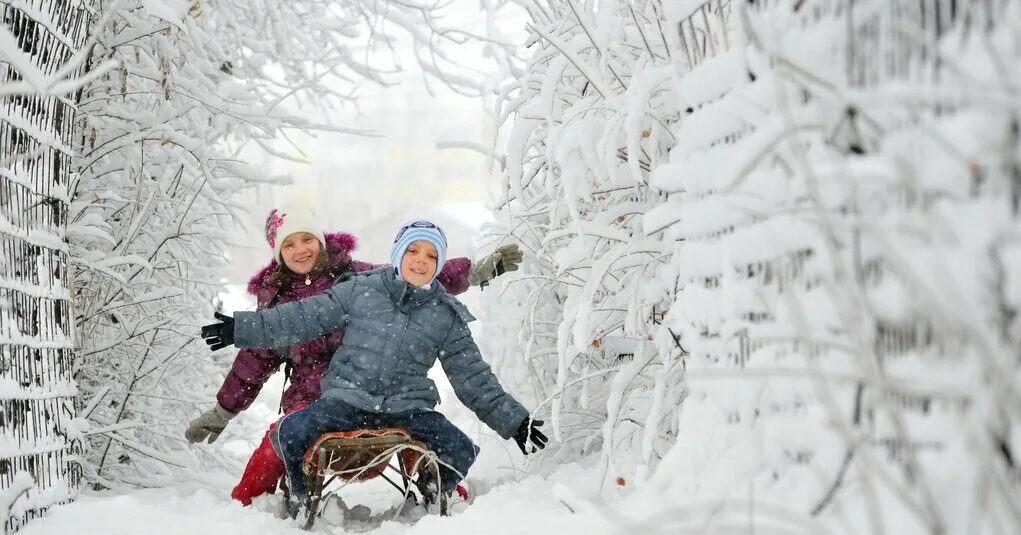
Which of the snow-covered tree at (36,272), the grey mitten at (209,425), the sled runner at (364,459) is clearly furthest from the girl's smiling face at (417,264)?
the snow-covered tree at (36,272)

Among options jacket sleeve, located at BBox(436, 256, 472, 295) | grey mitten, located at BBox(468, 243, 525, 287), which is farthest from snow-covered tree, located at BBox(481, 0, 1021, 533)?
jacket sleeve, located at BBox(436, 256, 472, 295)

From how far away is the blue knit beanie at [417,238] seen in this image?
373 centimetres

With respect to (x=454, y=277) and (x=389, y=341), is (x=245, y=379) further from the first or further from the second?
(x=454, y=277)

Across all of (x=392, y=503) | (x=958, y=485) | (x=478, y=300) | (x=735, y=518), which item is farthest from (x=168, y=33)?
(x=478, y=300)

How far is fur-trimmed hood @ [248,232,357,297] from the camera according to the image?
14.3 ft

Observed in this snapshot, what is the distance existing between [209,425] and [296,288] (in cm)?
74

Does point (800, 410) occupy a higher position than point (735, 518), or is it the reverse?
point (800, 410)

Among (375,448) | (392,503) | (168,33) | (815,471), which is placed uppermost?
(168,33)

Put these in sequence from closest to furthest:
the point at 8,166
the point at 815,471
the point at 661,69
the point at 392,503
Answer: the point at 815,471 → the point at 661,69 → the point at 8,166 → the point at 392,503

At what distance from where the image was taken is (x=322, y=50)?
7.21 metres

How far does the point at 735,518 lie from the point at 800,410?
0.73ft

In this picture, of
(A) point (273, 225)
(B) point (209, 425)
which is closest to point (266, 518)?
(B) point (209, 425)

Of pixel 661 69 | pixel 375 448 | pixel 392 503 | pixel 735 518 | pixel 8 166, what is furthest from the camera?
pixel 392 503

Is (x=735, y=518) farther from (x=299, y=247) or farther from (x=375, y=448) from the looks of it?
(x=299, y=247)
